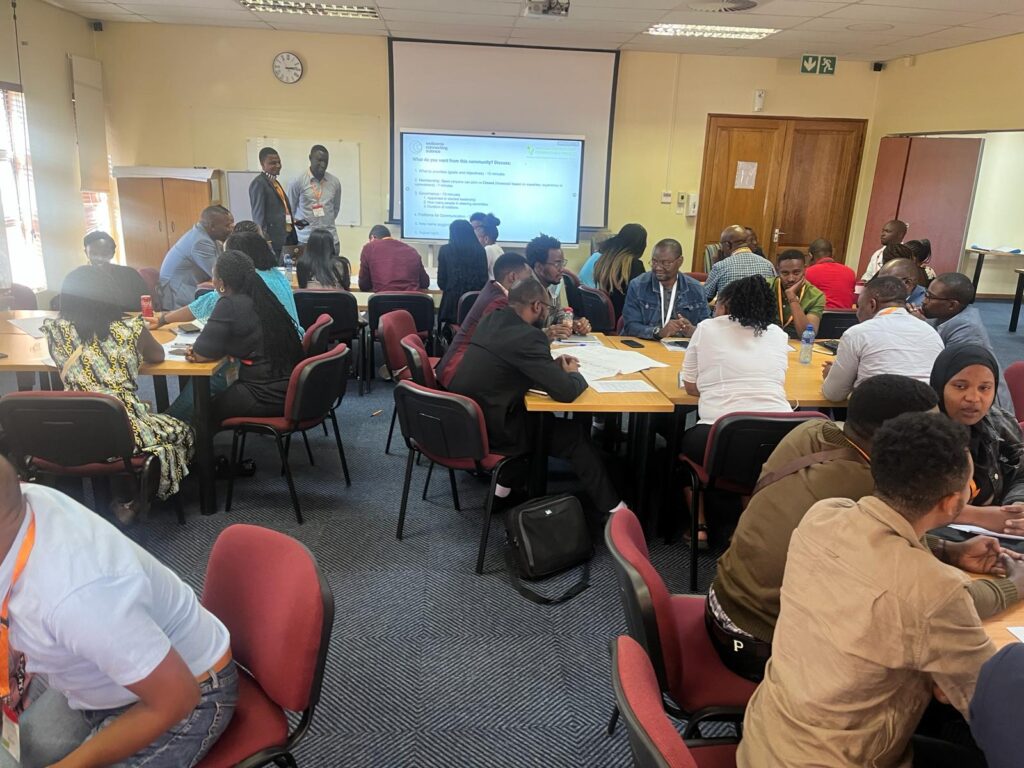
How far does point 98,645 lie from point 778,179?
862 cm

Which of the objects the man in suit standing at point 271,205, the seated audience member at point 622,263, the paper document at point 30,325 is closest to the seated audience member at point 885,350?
the seated audience member at point 622,263

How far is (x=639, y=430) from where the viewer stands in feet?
10.7

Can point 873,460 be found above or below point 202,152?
below

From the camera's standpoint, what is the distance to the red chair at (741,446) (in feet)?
8.48

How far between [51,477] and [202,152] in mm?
5394

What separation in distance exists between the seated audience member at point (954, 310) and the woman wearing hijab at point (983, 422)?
0.86 meters

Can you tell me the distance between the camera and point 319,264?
530 centimetres

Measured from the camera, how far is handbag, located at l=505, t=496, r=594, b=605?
9.54 ft

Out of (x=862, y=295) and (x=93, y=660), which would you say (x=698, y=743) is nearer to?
(x=93, y=660)

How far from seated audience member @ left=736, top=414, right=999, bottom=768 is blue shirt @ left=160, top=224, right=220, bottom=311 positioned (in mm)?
4680

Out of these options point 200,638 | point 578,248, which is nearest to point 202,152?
point 578,248

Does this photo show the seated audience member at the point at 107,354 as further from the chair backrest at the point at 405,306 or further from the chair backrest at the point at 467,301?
the chair backrest at the point at 467,301

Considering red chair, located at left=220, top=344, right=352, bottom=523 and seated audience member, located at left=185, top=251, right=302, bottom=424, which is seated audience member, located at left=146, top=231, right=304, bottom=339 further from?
red chair, located at left=220, top=344, right=352, bottom=523

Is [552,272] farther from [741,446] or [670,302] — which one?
[741,446]
